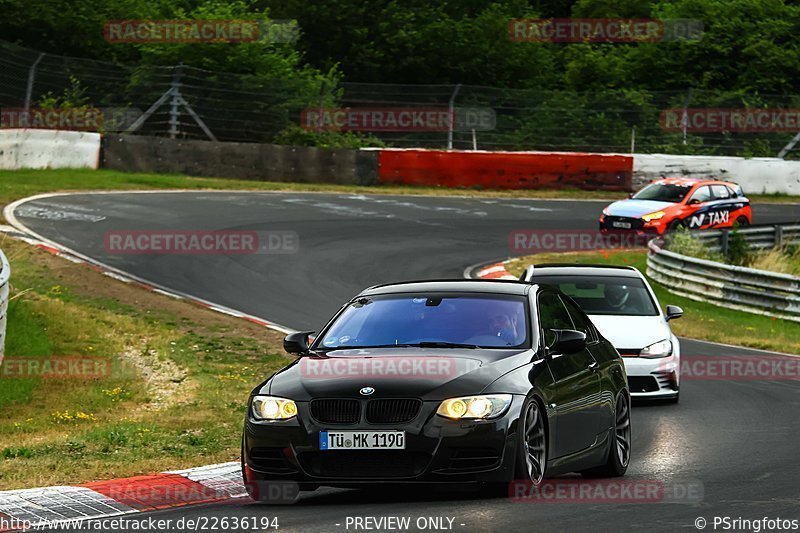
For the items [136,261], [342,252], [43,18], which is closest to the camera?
[136,261]

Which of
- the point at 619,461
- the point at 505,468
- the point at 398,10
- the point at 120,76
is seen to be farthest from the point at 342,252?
the point at 398,10

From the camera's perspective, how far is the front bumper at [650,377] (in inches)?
600

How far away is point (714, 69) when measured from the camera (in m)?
52.2

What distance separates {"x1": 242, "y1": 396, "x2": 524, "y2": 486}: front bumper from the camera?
825 cm

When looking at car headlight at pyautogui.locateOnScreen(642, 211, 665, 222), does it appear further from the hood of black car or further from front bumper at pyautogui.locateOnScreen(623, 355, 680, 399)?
the hood of black car

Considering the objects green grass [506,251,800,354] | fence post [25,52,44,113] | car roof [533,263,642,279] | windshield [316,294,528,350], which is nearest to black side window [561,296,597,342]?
windshield [316,294,528,350]

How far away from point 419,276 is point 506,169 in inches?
552

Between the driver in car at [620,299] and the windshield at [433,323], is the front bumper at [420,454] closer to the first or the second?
the windshield at [433,323]

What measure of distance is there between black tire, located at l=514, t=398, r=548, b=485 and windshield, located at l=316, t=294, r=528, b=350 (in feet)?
2.02

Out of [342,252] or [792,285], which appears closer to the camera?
[792,285]

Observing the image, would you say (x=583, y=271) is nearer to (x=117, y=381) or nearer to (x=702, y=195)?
(x=117, y=381)

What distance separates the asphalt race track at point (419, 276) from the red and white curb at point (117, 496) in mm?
349

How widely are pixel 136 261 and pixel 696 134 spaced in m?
21.4

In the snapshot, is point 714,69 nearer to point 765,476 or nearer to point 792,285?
point 792,285
